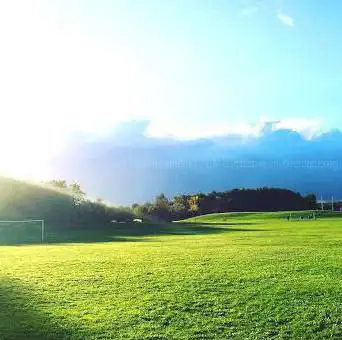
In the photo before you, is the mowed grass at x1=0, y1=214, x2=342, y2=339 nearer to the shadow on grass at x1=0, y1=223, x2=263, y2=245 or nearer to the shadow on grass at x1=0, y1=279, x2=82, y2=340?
the shadow on grass at x1=0, y1=279, x2=82, y2=340

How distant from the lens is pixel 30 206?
70.5m

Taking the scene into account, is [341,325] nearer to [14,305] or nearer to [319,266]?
[319,266]

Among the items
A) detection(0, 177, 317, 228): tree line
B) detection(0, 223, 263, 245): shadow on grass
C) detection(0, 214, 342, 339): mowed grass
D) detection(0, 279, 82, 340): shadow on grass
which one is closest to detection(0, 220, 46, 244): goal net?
detection(0, 223, 263, 245): shadow on grass

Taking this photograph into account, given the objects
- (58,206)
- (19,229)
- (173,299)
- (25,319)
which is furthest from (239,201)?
(25,319)

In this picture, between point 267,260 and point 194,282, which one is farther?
point 267,260

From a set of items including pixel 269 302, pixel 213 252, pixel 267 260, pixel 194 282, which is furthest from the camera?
pixel 213 252

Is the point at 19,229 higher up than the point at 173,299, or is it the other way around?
the point at 19,229

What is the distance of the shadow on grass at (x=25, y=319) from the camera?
1091 cm

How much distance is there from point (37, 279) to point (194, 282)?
4.00 m

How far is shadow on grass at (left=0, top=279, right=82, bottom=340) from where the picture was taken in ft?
35.8

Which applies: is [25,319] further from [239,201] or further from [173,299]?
[239,201]

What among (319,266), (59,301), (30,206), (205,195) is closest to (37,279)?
(59,301)

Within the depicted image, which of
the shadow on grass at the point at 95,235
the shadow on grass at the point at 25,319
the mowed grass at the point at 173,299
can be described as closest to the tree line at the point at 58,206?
the shadow on grass at the point at 95,235

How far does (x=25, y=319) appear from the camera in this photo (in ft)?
38.6
